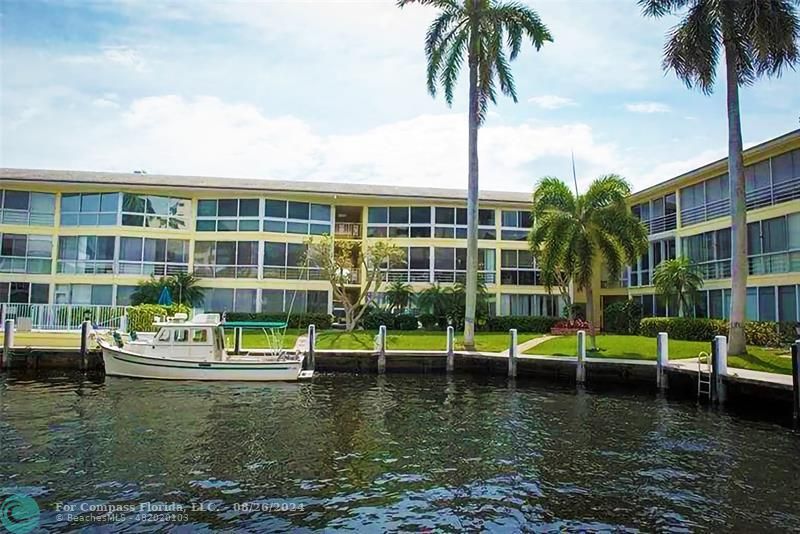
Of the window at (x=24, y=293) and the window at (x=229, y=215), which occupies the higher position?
the window at (x=229, y=215)

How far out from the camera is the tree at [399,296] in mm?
35688

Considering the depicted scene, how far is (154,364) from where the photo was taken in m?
21.5

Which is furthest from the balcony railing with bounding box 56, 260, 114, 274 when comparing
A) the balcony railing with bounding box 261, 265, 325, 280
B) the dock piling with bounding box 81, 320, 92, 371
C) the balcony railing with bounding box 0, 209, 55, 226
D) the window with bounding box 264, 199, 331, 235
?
the dock piling with bounding box 81, 320, 92, 371

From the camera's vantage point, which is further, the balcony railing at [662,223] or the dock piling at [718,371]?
the balcony railing at [662,223]

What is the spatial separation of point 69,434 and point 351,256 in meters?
26.7

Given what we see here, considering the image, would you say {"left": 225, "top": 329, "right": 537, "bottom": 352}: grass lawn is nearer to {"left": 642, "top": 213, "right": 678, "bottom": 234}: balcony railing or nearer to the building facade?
the building facade

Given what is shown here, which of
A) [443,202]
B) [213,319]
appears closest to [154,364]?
[213,319]

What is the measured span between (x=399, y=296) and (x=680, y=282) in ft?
51.7

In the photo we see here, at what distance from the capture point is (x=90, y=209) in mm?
35844

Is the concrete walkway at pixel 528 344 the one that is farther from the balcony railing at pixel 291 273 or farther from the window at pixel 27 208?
the window at pixel 27 208

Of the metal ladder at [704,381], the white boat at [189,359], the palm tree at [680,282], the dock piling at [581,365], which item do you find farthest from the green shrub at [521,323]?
the metal ladder at [704,381]

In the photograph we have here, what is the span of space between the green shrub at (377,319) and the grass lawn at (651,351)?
10.4 metres

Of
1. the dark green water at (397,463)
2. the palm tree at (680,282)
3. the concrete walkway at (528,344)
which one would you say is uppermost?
the palm tree at (680,282)

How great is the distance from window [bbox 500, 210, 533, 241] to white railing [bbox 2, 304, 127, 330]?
24.7 meters
